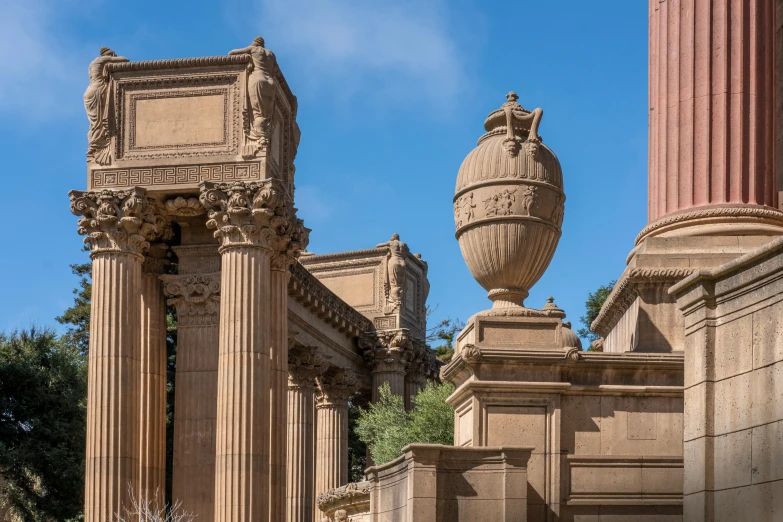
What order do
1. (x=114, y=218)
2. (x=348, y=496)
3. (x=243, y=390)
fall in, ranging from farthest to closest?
(x=114, y=218)
(x=348, y=496)
(x=243, y=390)

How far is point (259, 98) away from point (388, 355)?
2199 cm

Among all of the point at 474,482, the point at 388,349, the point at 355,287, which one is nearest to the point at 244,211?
the point at 474,482

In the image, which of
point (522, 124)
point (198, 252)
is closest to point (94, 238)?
point (198, 252)

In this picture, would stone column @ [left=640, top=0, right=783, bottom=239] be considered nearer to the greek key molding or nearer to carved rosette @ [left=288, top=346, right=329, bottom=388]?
the greek key molding

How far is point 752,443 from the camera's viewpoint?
383 inches

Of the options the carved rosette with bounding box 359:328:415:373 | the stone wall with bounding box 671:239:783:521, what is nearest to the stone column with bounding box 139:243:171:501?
the carved rosette with bounding box 359:328:415:373

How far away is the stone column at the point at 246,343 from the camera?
3288cm

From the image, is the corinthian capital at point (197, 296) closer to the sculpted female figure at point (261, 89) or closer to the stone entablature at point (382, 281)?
the sculpted female figure at point (261, 89)

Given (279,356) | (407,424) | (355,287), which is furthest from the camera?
(355,287)

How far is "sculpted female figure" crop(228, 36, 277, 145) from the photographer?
34.6 m

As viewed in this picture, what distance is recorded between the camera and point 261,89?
3475 cm

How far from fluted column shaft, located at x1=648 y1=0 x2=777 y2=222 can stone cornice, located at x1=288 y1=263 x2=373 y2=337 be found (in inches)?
1062

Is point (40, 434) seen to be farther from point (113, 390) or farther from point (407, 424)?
point (113, 390)

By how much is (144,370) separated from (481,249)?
21381mm
